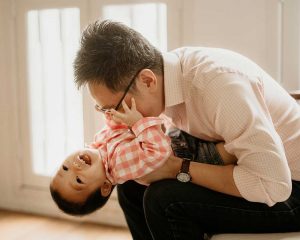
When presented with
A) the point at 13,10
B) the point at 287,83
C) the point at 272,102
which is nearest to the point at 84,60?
the point at 272,102

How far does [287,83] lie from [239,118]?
89 centimetres

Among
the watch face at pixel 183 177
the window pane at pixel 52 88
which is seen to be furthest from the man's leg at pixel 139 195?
the window pane at pixel 52 88

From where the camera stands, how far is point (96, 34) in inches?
48.0

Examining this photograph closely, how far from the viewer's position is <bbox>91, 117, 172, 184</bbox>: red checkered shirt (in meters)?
1.22

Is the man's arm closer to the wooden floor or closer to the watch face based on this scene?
the watch face

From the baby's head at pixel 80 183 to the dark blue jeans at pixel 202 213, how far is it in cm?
29

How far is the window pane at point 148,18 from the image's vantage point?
2.12 meters

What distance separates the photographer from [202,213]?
3.83ft

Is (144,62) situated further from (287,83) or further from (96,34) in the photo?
(287,83)

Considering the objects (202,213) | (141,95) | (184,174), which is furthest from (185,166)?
(141,95)

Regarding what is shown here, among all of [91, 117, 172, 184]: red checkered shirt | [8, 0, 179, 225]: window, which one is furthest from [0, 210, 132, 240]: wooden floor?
[91, 117, 172, 184]: red checkered shirt

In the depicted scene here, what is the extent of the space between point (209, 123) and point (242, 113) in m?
0.19

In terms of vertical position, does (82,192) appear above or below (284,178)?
below

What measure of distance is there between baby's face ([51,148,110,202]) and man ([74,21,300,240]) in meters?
0.21
